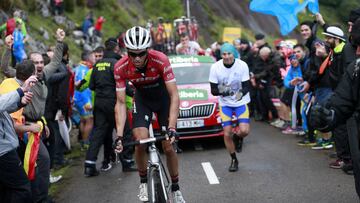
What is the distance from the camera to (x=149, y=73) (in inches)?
261

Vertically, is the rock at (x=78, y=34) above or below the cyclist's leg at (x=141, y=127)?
above

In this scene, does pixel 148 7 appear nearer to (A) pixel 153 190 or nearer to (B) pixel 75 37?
(B) pixel 75 37

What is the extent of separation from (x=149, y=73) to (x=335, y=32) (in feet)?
11.3

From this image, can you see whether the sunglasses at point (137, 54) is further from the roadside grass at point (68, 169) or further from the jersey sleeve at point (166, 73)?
the roadside grass at point (68, 169)

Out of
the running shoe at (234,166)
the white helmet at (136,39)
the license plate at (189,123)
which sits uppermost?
the white helmet at (136,39)

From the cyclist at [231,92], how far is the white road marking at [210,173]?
0.34 m

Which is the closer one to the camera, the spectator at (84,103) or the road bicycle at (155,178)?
the road bicycle at (155,178)

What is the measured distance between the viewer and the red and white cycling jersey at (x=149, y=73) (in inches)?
257

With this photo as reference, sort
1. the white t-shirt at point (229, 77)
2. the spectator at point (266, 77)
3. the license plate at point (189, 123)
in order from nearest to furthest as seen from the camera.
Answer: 1. the white t-shirt at point (229, 77)
2. the license plate at point (189, 123)
3. the spectator at point (266, 77)

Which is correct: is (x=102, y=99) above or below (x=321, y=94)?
above

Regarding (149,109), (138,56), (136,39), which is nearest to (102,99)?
(149,109)

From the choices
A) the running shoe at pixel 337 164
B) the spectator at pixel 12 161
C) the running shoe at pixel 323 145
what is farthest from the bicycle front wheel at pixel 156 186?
the running shoe at pixel 323 145

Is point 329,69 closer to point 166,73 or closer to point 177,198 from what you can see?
point 166,73

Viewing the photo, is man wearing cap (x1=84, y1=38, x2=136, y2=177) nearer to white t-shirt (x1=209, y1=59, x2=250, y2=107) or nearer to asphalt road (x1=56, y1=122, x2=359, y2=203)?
asphalt road (x1=56, y1=122, x2=359, y2=203)
